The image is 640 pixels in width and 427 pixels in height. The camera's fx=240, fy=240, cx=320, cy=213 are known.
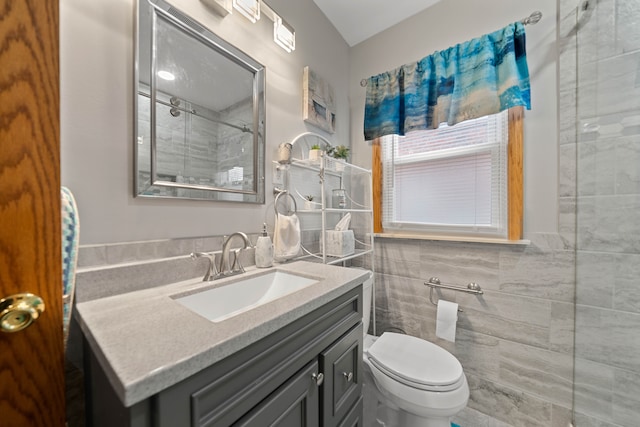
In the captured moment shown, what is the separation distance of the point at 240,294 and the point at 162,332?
1.55 feet

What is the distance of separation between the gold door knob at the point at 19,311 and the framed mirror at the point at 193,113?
1.40 feet

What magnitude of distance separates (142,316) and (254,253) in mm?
591

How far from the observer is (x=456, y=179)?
1.62m

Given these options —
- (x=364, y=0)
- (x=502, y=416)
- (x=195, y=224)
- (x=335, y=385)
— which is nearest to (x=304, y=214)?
(x=195, y=224)

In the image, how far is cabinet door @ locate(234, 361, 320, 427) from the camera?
0.55 metres

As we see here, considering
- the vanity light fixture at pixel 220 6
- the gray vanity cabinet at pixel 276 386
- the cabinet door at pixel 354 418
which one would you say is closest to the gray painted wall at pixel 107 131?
the vanity light fixture at pixel 220 6

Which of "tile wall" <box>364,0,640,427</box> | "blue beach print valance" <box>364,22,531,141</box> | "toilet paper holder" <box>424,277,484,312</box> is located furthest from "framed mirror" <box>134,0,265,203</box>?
"tile wall" <box>364,0,640,427</box>

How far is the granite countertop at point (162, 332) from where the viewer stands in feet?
1.23

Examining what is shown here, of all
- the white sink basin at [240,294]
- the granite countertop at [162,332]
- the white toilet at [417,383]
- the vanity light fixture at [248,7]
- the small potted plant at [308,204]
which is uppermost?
the vanity light fixture at [248,7]

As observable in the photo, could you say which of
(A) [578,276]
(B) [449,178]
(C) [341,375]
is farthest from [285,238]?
(A) [578,276]

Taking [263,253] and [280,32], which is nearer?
[263,253]

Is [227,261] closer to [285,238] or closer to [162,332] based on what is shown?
[285,238]

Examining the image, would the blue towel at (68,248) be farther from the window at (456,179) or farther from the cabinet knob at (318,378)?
the window at (456,179)

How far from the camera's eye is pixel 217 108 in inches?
40.8
